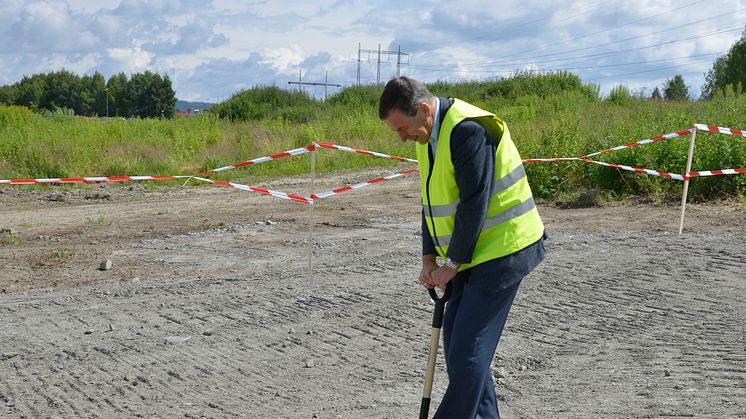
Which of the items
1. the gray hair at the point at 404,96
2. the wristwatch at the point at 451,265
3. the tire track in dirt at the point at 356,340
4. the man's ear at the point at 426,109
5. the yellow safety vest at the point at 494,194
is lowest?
the tire track in dirt at the point at 356,340

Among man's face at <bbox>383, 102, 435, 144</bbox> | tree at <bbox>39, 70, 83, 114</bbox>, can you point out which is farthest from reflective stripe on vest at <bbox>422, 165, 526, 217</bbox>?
tree at <bbox>39, 70, 83, 114</bbox>

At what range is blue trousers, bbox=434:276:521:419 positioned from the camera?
3.66 m

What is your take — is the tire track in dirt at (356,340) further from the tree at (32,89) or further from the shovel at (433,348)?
the tree at (32,89)

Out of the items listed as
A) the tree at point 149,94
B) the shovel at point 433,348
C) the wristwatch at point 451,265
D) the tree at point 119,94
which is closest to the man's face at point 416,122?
the wristwatch at point 451,265

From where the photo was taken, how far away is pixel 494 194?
11.7ft

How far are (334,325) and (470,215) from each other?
349 cm

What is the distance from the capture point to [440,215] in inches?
147

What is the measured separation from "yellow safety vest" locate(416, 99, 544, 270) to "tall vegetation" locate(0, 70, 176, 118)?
3389 inches

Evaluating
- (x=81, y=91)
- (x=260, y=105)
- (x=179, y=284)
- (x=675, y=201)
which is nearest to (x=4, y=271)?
(x=179, y=284)

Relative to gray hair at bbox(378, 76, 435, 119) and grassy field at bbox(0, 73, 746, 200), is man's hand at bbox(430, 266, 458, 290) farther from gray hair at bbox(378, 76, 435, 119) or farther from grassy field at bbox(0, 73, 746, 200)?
grassy field at bbox(0, 73, 746, 200)

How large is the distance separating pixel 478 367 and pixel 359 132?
24.8 meters

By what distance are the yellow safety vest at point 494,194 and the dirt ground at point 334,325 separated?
165cm

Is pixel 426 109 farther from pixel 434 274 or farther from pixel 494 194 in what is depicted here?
pixel 434 274

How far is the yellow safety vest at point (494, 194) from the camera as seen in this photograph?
3.54m
